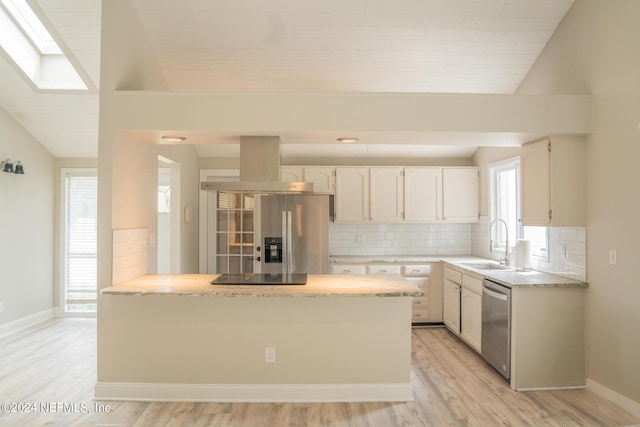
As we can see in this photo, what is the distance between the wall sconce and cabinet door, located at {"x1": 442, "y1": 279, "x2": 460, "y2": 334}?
506 cm

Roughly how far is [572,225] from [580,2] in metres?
1.79

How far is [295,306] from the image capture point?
291cm

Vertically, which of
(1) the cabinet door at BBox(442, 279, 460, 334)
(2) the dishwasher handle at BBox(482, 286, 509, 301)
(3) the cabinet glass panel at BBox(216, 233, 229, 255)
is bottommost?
(1) the cabinet door at BBox(442, 279, 460, 334)

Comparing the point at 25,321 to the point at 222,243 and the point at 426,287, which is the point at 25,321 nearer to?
the point at 222,243

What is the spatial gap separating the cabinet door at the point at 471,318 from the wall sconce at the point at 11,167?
5.07 metres

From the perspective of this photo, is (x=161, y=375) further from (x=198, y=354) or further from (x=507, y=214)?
(x=507, y=214)

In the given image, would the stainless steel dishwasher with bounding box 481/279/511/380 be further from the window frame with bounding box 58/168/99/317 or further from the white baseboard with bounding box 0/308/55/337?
the white baseboard with bounding box 0/308/55/337

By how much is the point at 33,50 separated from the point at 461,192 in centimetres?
499

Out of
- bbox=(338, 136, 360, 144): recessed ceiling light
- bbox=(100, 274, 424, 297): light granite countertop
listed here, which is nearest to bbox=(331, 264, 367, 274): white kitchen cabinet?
bbox=(100, 274, 424, 297): light granite countertop

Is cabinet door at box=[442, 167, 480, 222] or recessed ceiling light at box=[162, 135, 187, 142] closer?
recessed ceiling light at box=[162, 135, 187, 142]

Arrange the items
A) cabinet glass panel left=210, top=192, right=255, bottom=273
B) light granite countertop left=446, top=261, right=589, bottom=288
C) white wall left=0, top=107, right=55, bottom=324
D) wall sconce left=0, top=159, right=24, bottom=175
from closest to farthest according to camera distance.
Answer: light granite countertop left=446, top=261, right=589, bottom=288 < wall sconce left=0, top=159, right=24, bottom=175 < white wall left=0, top=107, right=55, bottom=324 < cabinet glass panel left=210, top=192, right=255, bottom=273

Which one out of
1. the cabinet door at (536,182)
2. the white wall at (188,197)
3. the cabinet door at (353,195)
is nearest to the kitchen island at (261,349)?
the cabinet door at (536,182)

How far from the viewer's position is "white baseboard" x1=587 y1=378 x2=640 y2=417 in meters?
2.69

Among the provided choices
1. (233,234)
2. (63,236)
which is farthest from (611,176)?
(63,236)
